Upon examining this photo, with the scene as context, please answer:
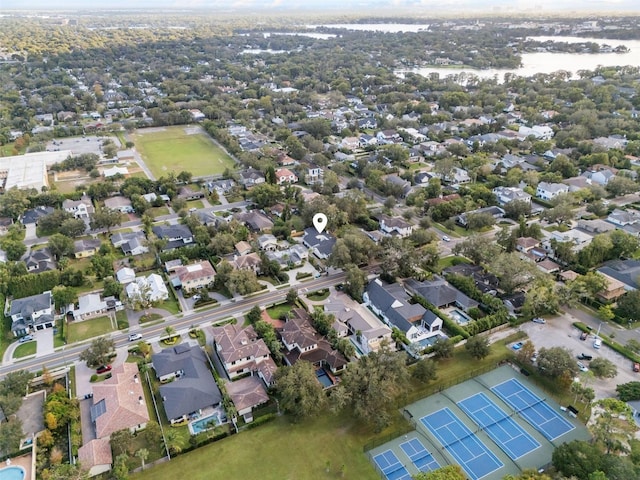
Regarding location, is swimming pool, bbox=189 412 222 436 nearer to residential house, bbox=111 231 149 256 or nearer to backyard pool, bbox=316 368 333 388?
backyard pool, bbox=316 368 333 388

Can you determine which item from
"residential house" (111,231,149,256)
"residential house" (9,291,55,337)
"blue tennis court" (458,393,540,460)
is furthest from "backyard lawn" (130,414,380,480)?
"residential house" (111,231,149,256)

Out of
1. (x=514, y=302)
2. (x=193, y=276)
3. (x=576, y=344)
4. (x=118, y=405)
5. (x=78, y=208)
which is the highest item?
(x=78, y=208)

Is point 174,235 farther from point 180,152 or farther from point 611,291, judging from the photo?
point 611,291

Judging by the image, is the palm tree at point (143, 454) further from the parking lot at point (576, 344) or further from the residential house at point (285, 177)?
the residential house at point (285, 177)

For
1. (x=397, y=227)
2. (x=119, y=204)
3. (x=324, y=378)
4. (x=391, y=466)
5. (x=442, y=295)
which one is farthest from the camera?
(x=119, y=204)

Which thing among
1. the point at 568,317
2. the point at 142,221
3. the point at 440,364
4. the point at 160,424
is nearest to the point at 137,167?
the point at 142,221

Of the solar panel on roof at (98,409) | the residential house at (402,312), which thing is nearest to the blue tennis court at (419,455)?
the residential house at (402,312)

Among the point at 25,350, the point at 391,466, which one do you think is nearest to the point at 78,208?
the point at 25,350
